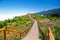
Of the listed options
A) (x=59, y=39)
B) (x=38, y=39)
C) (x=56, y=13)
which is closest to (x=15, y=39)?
(x=38, y=39)

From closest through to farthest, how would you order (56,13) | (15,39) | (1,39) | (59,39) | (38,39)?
(59,39) < (1,39) < (15,39) < (38,39) < (56,13)

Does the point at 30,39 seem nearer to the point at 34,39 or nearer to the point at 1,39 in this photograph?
the point at 34,39

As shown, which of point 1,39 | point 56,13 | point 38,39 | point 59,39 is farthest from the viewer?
point 56,13

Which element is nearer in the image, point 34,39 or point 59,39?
point 59,39

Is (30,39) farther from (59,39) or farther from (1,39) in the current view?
(59,39)

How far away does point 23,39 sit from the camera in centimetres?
1825

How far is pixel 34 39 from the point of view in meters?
17.9

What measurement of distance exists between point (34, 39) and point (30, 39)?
1.03 feet

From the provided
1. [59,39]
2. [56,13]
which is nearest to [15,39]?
[59,39]

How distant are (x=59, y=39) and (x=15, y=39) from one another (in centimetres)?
385

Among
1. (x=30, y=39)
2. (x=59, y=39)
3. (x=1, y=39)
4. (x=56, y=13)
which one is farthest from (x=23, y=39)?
(x=56, y=13)

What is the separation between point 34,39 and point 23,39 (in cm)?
90

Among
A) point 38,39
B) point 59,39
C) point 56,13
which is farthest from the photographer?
point 56,13

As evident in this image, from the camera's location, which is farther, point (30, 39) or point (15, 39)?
point (30, 39)
